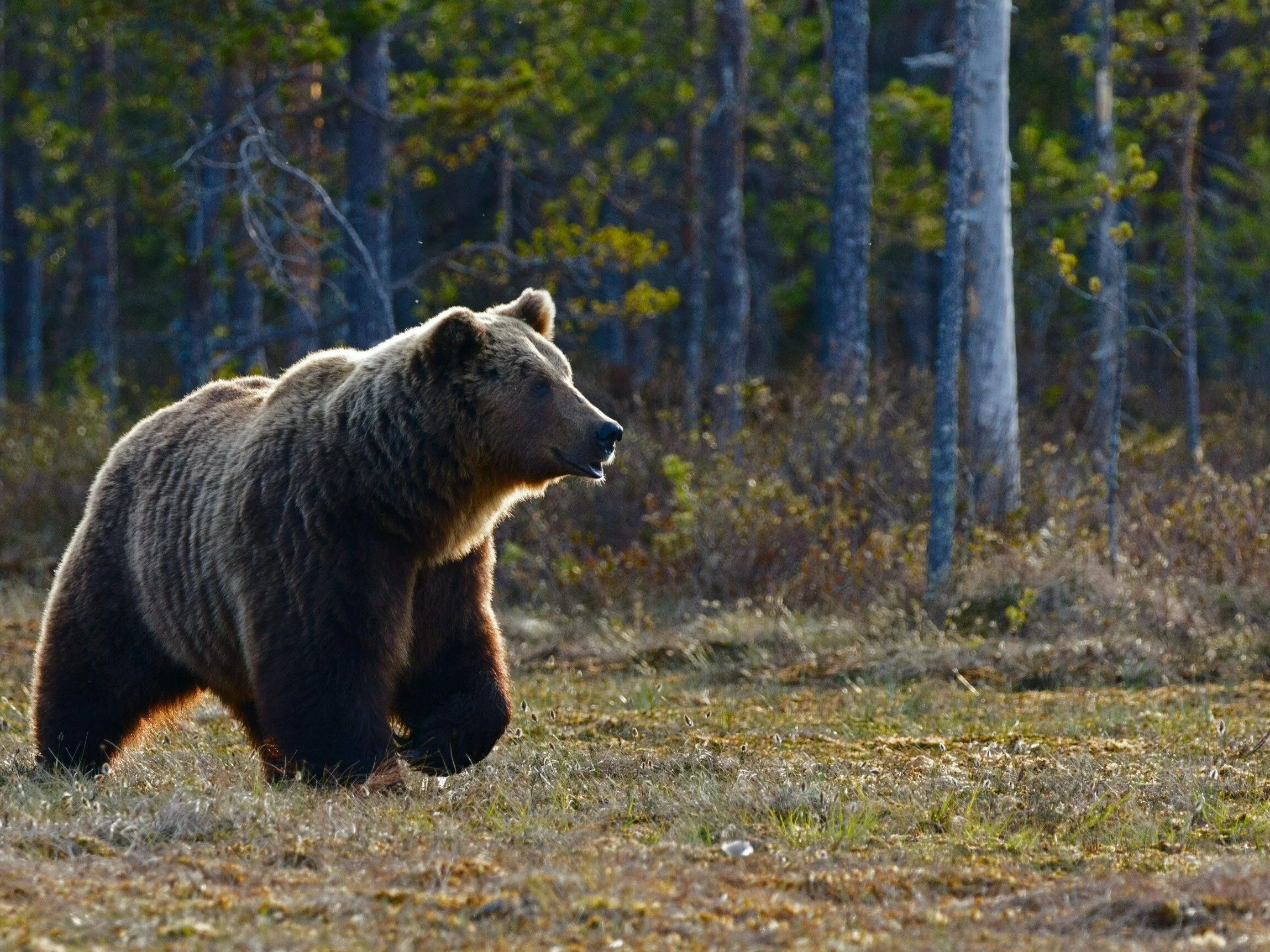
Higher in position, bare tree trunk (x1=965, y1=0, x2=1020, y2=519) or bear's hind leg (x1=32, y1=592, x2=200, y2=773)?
bare tree trunk (x1=965, y1=0, x2=1020, y2=519)

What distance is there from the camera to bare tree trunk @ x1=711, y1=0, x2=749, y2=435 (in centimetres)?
1789

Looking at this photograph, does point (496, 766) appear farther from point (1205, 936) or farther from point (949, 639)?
point (949, 639)

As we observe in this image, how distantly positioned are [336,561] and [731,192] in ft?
43.4

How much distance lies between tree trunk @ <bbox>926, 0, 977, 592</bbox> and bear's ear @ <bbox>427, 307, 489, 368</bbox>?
13.4 ft

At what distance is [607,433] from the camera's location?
227 inches

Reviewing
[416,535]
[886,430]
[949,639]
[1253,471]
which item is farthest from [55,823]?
[1253,471]

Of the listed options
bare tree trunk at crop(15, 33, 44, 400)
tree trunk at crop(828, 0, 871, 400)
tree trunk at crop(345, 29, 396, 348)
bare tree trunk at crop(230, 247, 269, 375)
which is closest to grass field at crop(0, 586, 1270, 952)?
tree trunk at crop(345, 29, 396, 348)

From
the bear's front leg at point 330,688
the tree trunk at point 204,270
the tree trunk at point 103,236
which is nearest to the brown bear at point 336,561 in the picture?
the bear's front leg at point 330,688

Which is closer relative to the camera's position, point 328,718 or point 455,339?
A: point 328,718

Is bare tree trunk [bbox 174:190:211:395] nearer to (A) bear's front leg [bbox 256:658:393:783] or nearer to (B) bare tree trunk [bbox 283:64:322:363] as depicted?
(B) bare tree trunk [bbox 283:64:322:363]

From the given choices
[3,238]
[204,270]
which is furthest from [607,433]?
[3,238]

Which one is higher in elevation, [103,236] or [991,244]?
[991,244]

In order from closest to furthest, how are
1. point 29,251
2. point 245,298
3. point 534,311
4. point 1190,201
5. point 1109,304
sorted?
point 534,311, point 1109,304, point 1190,201, point 245,298, point 29,251

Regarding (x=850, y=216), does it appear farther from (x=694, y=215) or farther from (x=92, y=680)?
(x=92, y=680)
